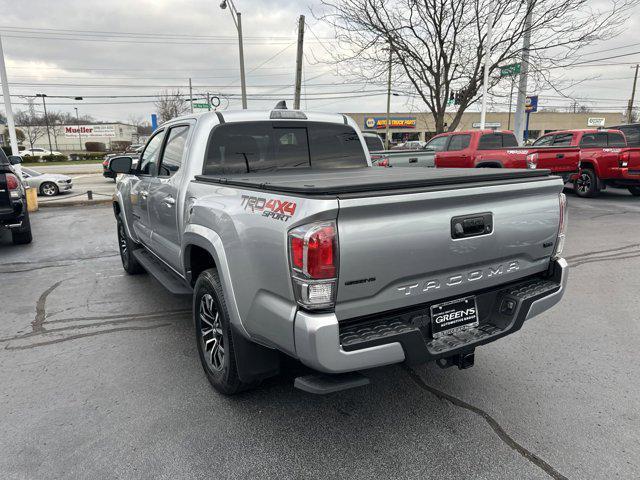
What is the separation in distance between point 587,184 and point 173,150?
518 inches

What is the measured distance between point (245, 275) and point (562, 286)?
215cm

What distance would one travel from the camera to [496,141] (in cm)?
1227

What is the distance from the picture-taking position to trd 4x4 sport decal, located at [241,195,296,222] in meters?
2.17

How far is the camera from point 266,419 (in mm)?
2838

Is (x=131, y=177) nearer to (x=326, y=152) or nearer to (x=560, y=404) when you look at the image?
Answer: (x=326, y=152)

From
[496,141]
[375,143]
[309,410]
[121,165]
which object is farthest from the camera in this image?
[375,143]

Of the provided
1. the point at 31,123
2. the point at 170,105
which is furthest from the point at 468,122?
the point at 31,123

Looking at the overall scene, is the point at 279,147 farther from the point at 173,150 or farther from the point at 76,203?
the point at 76,203

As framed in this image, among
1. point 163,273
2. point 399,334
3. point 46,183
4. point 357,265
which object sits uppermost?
point 357,265

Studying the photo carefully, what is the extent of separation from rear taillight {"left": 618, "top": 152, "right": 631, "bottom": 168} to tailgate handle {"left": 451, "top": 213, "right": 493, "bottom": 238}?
40.0ft

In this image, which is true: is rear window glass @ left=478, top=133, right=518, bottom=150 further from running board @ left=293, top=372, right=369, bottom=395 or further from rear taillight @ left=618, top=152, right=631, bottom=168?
running board @ left=293, top=372, right=369, bottom=395

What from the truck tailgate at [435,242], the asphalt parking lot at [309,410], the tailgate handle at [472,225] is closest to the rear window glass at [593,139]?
the asphalt parking lot at [309,410]

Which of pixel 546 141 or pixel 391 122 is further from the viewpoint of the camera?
pixel 391 122

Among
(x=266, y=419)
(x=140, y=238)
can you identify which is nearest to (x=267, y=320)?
(x=266, y=419)
